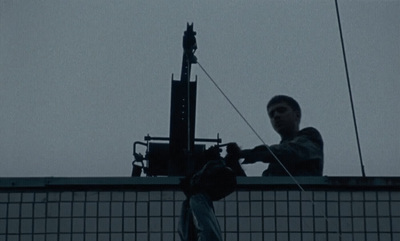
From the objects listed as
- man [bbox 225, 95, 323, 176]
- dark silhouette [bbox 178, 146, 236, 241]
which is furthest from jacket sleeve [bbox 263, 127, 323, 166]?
dark silhouette [bbox 178, 146, 236, 241]

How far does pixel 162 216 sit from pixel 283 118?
1735 millimetres

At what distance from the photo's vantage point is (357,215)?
28.2ft

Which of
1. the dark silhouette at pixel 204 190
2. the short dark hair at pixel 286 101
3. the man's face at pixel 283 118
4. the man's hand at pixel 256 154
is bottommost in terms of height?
the dark silhouette at pixel 204 190

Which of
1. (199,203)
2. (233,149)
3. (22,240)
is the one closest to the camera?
(199,203)

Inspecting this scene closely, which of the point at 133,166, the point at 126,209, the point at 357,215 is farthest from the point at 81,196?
the point at 357,215

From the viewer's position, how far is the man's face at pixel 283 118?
9.64m

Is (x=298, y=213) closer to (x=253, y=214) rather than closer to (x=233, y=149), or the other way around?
(x=253, y=214)

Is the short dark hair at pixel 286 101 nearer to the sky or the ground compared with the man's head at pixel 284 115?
nearer to the sky

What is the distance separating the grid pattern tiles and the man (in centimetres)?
37

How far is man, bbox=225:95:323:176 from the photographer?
29.1 feet

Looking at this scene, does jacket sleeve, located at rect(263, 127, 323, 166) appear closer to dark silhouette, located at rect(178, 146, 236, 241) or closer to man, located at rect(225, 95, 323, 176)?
man, located at rect(225, 95, 323, 176)

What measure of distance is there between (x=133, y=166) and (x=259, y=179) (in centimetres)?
134

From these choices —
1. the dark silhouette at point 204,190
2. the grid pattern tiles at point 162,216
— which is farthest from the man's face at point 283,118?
the dark silhouette at point 204,190

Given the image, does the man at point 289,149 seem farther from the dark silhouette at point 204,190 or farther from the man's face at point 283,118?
the dark silhouette at point 204,190
